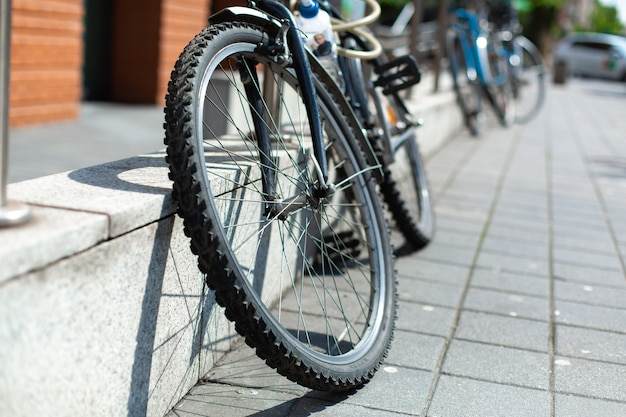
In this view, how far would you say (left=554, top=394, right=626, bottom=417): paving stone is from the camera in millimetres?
2838

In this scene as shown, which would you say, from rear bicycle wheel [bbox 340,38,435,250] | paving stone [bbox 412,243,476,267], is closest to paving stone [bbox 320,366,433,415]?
rear bicycle wheel [bbox 340,38,435,250]

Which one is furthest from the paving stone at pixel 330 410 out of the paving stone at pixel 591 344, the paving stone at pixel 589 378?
the paving stone at pixel 591 344

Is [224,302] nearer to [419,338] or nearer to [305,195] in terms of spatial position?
[305,195]

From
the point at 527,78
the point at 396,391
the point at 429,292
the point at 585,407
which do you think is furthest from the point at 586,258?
the point at 527,78

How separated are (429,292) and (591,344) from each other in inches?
32.5

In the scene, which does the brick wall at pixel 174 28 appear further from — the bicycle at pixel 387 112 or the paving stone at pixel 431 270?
the paving stone at pixel 431 270

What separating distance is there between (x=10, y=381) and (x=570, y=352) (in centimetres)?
231

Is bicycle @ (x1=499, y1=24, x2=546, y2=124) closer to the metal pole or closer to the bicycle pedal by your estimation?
the bicycle pedal

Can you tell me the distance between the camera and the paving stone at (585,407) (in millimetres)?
2838

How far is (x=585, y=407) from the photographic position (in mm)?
2881

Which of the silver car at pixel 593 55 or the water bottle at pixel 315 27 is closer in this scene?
the water bottle at pixel 315 27

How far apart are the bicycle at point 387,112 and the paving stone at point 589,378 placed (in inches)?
48.0

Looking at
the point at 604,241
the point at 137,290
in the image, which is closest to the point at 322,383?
the point at 137,290

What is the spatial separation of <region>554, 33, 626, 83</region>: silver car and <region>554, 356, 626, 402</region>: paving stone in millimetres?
29980
